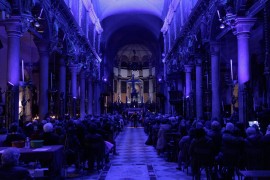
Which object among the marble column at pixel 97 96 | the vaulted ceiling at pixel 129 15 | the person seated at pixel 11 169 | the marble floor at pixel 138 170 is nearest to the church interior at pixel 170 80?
the marble floor at pixel 138 170

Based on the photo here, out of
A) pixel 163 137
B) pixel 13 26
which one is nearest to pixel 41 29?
pixel 13 26

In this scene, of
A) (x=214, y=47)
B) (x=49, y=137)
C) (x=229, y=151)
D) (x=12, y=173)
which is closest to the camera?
(x=12, y=173)

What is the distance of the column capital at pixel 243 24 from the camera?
1298 cm

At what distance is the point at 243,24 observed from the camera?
42.9ft

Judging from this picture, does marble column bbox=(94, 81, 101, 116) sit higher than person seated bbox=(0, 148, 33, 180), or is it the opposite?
marble column bbox=(94, 81, 101, 116)

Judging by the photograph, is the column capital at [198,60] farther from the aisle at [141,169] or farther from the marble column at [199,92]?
the aisle at [141,169]

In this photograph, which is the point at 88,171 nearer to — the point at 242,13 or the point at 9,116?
the point at 9,116

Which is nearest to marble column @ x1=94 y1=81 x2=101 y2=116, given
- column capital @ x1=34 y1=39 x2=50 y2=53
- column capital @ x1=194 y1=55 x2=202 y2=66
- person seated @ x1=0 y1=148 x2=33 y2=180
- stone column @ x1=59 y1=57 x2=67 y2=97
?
stone column @ x1=59 y1=57 x2=67 y2=97

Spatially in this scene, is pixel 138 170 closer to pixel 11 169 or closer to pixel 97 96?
pixel 11 169

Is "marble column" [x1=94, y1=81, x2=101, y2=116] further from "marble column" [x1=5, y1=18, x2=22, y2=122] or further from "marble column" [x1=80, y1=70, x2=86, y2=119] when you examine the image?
"marble column" [x1=5, y1=18, x2=22, y2=122]

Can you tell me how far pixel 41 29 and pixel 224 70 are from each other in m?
12.2

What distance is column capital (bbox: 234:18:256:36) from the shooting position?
511 inches

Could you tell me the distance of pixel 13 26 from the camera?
41.7 feet

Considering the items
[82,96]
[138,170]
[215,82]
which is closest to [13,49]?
[138,170]
